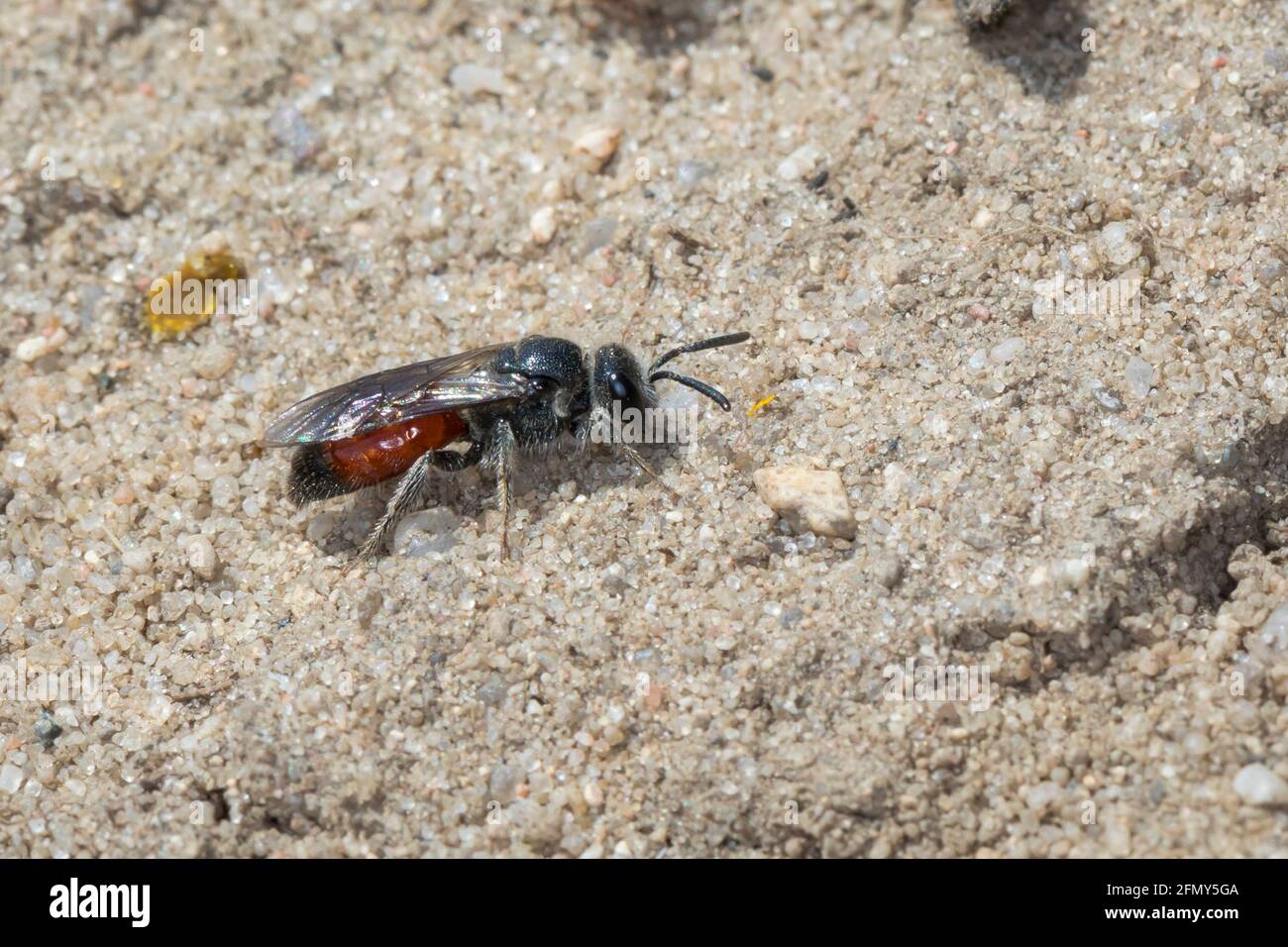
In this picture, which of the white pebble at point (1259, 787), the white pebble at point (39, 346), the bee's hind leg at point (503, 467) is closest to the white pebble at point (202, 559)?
the bee's hind leg at point (503, 467)

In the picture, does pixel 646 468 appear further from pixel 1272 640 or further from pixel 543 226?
pixel 1272 640

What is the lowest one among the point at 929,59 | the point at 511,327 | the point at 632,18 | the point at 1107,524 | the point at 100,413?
the point at 1107,524

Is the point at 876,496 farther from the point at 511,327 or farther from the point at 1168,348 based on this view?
the point at 511,327

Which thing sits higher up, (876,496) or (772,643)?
(876,496)

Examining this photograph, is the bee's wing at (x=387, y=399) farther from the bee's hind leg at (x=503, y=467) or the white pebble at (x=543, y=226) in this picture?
the white pebble at (x=543, y=226)

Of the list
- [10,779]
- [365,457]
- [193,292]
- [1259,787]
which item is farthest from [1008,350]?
[10,779]

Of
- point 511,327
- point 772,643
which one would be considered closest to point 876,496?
point 772,643

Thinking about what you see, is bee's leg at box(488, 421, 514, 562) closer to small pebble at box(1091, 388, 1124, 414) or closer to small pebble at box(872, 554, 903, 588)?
small pebble at box(872, 554, 903, 588)
